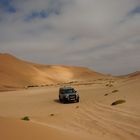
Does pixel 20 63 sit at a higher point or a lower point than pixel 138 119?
higher

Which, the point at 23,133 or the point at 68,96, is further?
the point at 68,96

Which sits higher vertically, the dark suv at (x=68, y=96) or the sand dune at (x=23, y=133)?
the dark suv at (x=68, y=96)

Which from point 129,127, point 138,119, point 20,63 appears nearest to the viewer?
point 129,127

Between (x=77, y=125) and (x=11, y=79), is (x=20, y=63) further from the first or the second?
(x=77, y=125)

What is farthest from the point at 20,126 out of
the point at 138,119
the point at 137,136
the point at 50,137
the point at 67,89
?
the point at 67,89

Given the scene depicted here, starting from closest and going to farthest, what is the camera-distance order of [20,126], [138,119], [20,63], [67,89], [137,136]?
[20,126]
[137,136]
[138,119]
[67,89]
[20,63]

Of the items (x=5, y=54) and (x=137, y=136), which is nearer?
(x=137, y=136)

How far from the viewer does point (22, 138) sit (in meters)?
7.67

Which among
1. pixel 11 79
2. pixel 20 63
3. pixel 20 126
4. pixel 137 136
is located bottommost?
pixel 137 136

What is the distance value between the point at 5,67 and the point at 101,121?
13782 centimetres

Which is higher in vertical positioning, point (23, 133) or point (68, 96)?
point (68, 96)

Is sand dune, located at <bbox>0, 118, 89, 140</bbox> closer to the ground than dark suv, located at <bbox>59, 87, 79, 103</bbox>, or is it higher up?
closer to the ground

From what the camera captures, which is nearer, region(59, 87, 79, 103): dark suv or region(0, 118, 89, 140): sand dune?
region(0, 118, 89, 140): sand dune

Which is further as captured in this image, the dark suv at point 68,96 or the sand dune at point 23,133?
the dark suv at point 68,96
